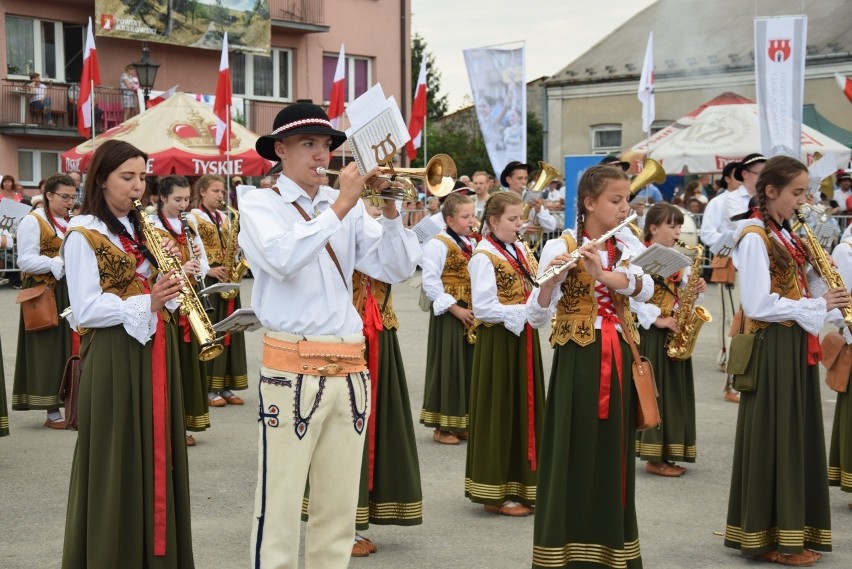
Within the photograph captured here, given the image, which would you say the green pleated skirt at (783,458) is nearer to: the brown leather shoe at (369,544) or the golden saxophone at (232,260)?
the brown leather shoe at (369,544)

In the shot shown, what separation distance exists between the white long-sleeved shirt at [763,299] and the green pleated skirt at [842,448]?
4.26 ft

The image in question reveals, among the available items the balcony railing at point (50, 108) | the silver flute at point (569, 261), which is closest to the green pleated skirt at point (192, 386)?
the silver flute at point (569, 261)

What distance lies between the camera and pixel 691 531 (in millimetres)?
6801

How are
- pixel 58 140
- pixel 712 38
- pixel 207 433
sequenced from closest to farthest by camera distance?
1. pixel 207 433
2. pixel 58 140
3. pixel 712 38

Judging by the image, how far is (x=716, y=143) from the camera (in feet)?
67.4

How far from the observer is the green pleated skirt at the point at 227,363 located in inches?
425

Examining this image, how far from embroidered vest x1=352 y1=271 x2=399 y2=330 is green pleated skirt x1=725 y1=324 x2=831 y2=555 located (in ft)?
7.06

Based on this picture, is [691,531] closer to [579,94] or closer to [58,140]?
[58,140]

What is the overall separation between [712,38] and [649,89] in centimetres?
1576

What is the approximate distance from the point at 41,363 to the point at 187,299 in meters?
5.00

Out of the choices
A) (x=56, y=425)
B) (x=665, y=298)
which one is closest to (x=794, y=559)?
(x=665, y=298)

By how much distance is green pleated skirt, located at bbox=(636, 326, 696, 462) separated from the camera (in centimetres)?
827

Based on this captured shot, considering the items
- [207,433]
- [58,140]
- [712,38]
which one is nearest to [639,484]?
[207,433]

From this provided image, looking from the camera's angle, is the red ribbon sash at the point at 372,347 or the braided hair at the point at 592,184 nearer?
the braided hair at the point at 592,184
